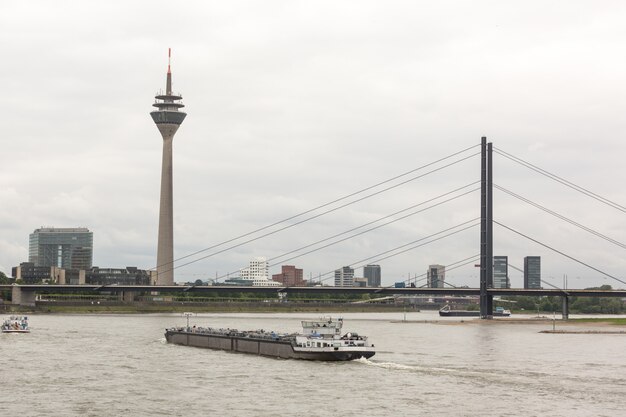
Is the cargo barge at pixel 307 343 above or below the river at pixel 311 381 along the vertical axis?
above

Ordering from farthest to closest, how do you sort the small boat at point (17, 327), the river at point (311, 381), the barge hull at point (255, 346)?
1. the small boat at point (17, 327)
2. the barge hull at point (255, 346)
3. the river at point (311, 381)

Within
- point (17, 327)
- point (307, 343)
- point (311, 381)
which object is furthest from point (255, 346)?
point (17, 327)

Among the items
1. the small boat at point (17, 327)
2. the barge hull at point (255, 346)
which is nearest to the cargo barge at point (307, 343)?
the barge hull at point (255, 346)

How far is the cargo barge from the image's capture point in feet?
284

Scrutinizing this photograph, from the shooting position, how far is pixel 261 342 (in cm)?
9706

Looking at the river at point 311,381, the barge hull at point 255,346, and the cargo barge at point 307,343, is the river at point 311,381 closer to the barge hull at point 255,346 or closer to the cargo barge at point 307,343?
the barge hull at point 255,346

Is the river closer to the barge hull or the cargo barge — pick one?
the barge hull

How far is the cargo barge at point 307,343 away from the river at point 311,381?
161 centimetres

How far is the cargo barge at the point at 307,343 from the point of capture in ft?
284

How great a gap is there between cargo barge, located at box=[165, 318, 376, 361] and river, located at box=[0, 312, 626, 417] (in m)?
1.61

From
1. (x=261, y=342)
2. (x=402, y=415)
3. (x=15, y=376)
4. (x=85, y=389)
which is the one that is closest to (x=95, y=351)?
(x=261, y=342)

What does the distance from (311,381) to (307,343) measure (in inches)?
682

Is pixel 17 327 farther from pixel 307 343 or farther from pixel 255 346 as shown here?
pixel 307 343

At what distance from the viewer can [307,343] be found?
88.7m
